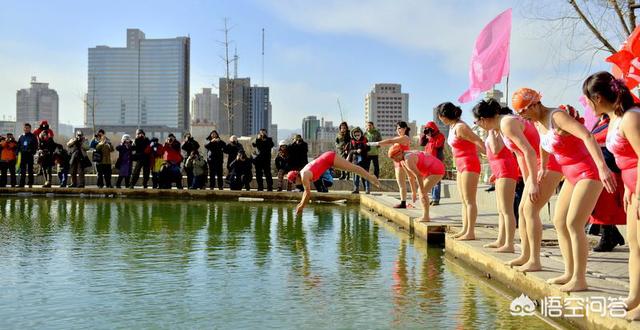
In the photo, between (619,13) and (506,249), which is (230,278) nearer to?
(506,249)

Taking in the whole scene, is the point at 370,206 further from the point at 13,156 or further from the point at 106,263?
the point at 13,156

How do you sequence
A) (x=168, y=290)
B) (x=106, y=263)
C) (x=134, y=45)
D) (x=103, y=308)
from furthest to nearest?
1. (x=134, y=45)
2. (x=106, y=263)
3. (x=168, y=290)
4. (x=103, y=308)

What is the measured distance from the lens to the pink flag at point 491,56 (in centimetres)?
1331

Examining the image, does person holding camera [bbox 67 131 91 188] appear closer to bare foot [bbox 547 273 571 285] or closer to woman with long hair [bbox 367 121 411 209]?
woman with long hair [bbox 367 121 411 209]

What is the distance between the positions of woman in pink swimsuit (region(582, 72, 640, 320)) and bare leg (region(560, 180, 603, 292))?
20.7 inches

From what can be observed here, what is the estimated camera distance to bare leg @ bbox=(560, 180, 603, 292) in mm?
5508

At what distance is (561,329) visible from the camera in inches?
222

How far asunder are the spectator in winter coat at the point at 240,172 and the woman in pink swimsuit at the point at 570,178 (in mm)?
14048

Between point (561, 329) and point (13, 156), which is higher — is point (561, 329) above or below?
below

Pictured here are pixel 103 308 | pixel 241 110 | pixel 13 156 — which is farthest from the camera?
pixel 241 110

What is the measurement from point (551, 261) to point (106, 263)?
4.69 meters

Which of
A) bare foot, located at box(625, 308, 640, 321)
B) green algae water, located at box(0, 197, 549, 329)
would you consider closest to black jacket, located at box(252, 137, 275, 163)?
green algae water, located at box(0, 197, 549, 329)

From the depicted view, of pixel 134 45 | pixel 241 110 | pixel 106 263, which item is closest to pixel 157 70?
pixel 134 45

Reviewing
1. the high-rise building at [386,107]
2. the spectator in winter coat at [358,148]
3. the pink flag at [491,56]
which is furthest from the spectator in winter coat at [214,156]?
the high-rise building at [386,107]
